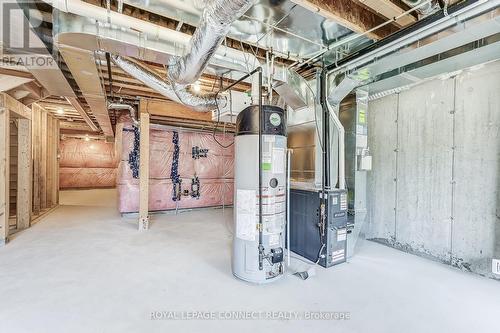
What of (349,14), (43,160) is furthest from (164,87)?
(43,160)

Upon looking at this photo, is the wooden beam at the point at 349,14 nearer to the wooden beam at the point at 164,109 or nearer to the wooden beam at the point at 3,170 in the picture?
the wooden beam at the point at 164,109

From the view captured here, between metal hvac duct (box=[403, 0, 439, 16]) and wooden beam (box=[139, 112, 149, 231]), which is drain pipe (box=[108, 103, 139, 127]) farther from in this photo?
metal hvac duct (box=[403, 0, 439, 16])

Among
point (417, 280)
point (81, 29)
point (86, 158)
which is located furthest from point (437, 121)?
point (86, 158)

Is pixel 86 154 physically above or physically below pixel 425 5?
below

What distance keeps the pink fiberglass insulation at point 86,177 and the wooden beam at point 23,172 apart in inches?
256

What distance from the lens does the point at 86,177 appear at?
407 inches

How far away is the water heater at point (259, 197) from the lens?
7.99ft

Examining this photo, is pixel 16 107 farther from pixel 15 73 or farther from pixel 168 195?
pixel 168 195

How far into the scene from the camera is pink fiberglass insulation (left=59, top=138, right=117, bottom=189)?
9.96 m

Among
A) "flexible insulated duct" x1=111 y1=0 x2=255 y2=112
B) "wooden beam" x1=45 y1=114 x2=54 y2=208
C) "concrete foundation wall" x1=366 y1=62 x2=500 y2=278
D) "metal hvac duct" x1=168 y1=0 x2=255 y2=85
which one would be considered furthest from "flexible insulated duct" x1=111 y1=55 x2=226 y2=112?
"wooden beam" x1=45 y1=114 x2=54 y2=208

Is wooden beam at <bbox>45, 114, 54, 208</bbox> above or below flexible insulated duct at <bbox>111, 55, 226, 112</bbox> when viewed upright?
below

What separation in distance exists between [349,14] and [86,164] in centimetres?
1127

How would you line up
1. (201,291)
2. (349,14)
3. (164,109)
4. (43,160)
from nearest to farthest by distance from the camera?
(349,14)
(201,291)
(164,109)
(43,160)

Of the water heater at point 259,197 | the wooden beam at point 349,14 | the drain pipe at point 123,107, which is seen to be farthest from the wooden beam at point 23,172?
the wooden beam at point 349,14
